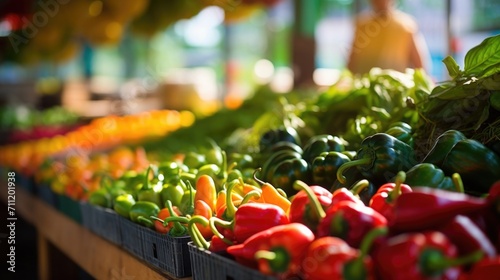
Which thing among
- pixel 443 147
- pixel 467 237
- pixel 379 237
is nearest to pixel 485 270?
pixel 467 237

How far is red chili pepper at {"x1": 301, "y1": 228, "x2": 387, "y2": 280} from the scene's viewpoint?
0.95 m

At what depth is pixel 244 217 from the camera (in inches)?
51.1

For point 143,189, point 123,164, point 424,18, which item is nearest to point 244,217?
point 143,189

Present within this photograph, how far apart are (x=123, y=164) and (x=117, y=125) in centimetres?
259

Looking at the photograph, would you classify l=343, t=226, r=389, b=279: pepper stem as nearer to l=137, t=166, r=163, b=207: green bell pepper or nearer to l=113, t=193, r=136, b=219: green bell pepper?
l=137, t=166, r=163, b=207: green bell pepper

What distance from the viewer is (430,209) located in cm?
106

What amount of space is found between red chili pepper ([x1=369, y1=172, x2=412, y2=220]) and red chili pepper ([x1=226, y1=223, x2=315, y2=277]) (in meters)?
0.16

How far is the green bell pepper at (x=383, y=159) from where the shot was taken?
1.53 meters

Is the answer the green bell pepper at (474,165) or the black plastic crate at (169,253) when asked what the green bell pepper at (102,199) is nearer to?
the black plastic crate at (169,253)

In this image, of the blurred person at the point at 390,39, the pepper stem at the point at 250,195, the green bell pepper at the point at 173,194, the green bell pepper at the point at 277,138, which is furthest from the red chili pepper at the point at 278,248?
the blurred person at the point at 390,39

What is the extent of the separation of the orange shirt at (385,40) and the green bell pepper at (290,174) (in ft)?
9.65

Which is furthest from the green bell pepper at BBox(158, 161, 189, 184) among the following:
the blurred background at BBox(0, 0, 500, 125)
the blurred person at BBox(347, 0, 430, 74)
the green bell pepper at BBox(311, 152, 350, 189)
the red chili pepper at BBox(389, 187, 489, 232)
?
the blurred person at BBox(347, 0, 430, 74)

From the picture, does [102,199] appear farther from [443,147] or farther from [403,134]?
[443,147]

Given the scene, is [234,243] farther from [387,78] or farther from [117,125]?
[117,125]
